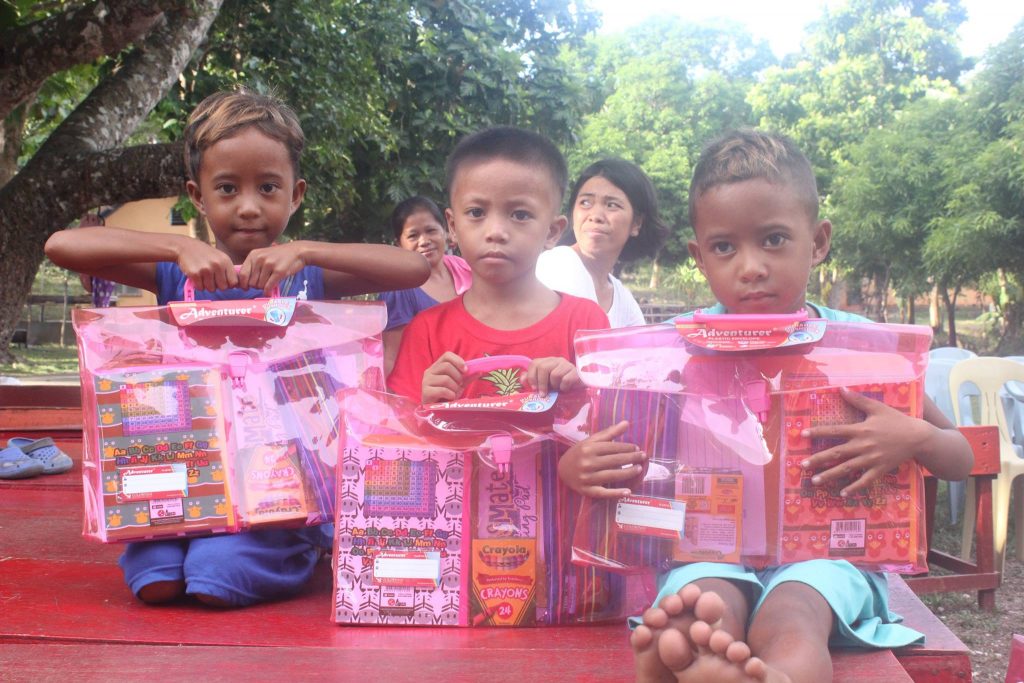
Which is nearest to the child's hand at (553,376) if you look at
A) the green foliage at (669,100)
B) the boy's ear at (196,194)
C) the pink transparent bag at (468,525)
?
the pink transparent bag at (468,525)

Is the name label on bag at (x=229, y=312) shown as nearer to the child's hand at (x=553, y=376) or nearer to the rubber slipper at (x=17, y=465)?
the child's hand at (x=553, y=376)

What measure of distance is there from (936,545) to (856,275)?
15897 mm

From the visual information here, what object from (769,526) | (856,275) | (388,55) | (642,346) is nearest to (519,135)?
(642,346)

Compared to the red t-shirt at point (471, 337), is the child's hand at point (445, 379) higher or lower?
lower

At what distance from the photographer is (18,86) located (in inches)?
152

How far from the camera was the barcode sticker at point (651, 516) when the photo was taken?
5.36 ft

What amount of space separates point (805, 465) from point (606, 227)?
2012 millimetres

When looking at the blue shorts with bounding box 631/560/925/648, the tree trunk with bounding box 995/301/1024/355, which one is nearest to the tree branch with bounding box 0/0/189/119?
the blue shorts with bounding box 631/560/925/648

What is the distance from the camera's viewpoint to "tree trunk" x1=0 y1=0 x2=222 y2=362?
4.16 m

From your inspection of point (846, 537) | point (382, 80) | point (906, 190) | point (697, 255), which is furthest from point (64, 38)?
→ point (906, 190)

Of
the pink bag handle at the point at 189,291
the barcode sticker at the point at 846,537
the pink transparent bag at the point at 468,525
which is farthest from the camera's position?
the pink bag handle at the point at 189,291

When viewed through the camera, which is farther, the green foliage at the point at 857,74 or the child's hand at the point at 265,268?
the green foliage at the point at 857,74

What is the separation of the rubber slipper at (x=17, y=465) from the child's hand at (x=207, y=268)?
1834 mm

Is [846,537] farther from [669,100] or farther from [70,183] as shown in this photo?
[669,100]
